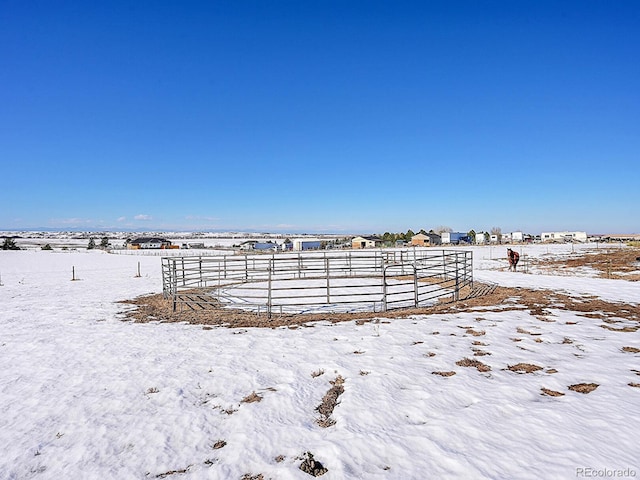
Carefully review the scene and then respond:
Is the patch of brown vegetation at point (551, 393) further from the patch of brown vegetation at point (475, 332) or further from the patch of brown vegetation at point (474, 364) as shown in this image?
the patch of brown vegetation at point (475, 332)

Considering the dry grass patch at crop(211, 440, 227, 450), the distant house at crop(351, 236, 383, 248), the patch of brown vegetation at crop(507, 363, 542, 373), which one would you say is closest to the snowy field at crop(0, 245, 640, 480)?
the dry grass patch at crop(211, 440, 227, 450)

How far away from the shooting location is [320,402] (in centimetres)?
427

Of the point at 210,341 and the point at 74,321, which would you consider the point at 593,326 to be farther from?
the point at 74,321

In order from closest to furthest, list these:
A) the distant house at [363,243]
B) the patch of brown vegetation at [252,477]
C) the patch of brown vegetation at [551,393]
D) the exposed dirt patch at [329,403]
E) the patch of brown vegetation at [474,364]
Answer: the patch of brown vegetation at [252,477] → the exposed dirt patch at [329,403] → the patch of brown vegetation at [551,393] → the patch of brown vegetation at [474,364] → the distant house at [363,243]

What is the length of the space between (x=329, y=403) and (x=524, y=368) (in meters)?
3.04

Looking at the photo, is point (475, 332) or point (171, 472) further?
point (475, 332)

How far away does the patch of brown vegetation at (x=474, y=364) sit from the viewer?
505cm

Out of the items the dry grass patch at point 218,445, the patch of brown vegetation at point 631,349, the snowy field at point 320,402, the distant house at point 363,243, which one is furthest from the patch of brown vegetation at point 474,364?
the distant house at point 363,243

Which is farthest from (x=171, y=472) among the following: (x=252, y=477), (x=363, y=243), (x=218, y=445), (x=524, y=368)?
(x=363, y=243)

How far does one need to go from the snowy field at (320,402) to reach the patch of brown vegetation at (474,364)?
0.12 metres

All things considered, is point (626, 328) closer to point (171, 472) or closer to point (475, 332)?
point (475, 332)

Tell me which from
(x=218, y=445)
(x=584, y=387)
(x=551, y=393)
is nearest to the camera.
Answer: (x=218, y=445)

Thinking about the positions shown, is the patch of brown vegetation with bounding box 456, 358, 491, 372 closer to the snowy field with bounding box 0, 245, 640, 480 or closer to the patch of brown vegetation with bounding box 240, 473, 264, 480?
the snowy field with bounding box 0, 245, 640, 480

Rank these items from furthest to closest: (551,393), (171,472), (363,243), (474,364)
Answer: (363,243) → (474,364) → (551,393) → (171,472)
